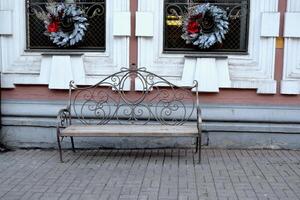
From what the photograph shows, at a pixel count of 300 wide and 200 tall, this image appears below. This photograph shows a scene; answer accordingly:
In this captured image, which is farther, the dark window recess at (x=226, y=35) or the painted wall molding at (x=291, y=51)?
the dark window recess at (x=226, y=35)

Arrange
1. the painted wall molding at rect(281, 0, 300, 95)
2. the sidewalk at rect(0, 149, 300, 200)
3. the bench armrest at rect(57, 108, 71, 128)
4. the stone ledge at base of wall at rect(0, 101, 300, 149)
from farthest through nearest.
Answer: the stone ledge at base of wall at rect(0, 101, 300, 149)
the painted wall molding at rect(281, 0, 300, 95)
the bench armrest at rect(57, 108, 71, 128)
the sidewalk at rect(0, 149, 300, 200)

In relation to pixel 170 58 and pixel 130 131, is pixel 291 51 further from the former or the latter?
pixel 130 131

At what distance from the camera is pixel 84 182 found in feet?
18.8

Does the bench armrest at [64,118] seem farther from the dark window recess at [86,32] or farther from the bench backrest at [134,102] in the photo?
the dark window recess at [86,32]

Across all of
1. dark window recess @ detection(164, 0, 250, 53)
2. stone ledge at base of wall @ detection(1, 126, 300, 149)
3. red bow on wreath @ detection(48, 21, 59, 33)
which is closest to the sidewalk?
stone ledge at base of wall @ detection(1, 126, 300, 149)

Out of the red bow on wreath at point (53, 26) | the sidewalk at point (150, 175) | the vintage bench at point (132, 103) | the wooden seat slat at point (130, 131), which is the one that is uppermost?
the red bow on wreath at point (53, 26)

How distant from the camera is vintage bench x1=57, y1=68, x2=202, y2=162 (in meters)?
7.25

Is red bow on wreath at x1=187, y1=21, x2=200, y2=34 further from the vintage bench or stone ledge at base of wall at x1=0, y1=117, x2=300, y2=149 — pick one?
stone ledge at base of wall at x1=0, y1=117, x2=300, y2=149

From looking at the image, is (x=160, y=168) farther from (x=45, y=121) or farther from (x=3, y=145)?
(x=3, y=145)

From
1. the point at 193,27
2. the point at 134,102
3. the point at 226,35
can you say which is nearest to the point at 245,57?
the point at 226,35

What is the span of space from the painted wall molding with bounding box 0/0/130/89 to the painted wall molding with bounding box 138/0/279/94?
12.7 inches

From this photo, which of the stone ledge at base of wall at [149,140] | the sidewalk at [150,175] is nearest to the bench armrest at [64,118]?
the stone ledge at base of wall at [149,140]

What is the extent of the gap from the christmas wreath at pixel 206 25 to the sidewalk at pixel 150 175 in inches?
64.9

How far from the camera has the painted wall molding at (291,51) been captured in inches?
275
